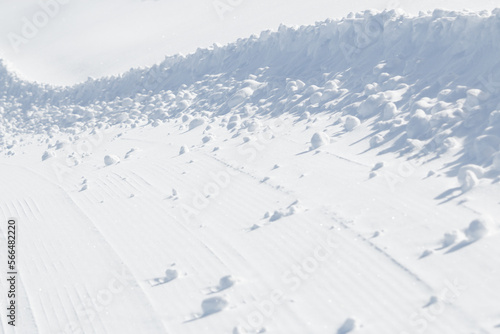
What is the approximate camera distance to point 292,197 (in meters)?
5.47

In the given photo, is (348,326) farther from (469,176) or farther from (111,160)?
(111,160)

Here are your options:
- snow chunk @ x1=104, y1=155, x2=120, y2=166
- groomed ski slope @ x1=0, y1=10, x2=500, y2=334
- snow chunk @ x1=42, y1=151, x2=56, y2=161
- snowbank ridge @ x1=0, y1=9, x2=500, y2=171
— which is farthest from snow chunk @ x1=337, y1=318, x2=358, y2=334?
snow chunk @ x1=42, y1=151, x2=56, y2=161

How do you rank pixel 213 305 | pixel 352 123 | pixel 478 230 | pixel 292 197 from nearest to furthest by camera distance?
pixel 213 305
pixel 478 230
pixel 292 197
pixel 352 123

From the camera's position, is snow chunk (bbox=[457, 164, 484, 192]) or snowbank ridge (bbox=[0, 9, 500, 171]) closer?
snow chunk (bbox=[457, 164, 484, 192])

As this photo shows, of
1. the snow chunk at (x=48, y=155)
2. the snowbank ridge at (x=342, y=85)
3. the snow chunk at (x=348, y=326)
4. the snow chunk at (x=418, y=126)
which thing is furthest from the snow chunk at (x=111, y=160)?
the snow chunk at (x=348, y=326)

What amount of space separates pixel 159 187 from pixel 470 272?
360cm

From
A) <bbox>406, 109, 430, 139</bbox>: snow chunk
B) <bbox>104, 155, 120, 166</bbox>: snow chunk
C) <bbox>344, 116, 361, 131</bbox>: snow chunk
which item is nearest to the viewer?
<bbox>406, 109, 430, 139</bbox>: snow chunk

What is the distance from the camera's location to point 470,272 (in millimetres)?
3777

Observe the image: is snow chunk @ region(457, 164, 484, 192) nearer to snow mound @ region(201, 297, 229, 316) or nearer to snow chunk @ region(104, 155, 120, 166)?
snow mound @ region(201, 297, 229, 316)

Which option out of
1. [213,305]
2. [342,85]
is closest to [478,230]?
[213,305]

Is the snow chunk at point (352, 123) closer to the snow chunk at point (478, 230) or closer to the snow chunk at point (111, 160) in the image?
the snow chunk at point (478, 230)

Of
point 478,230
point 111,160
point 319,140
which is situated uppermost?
point 111,160

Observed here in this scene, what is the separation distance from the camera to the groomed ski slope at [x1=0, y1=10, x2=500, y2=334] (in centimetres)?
388

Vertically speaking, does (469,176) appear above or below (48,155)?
below
